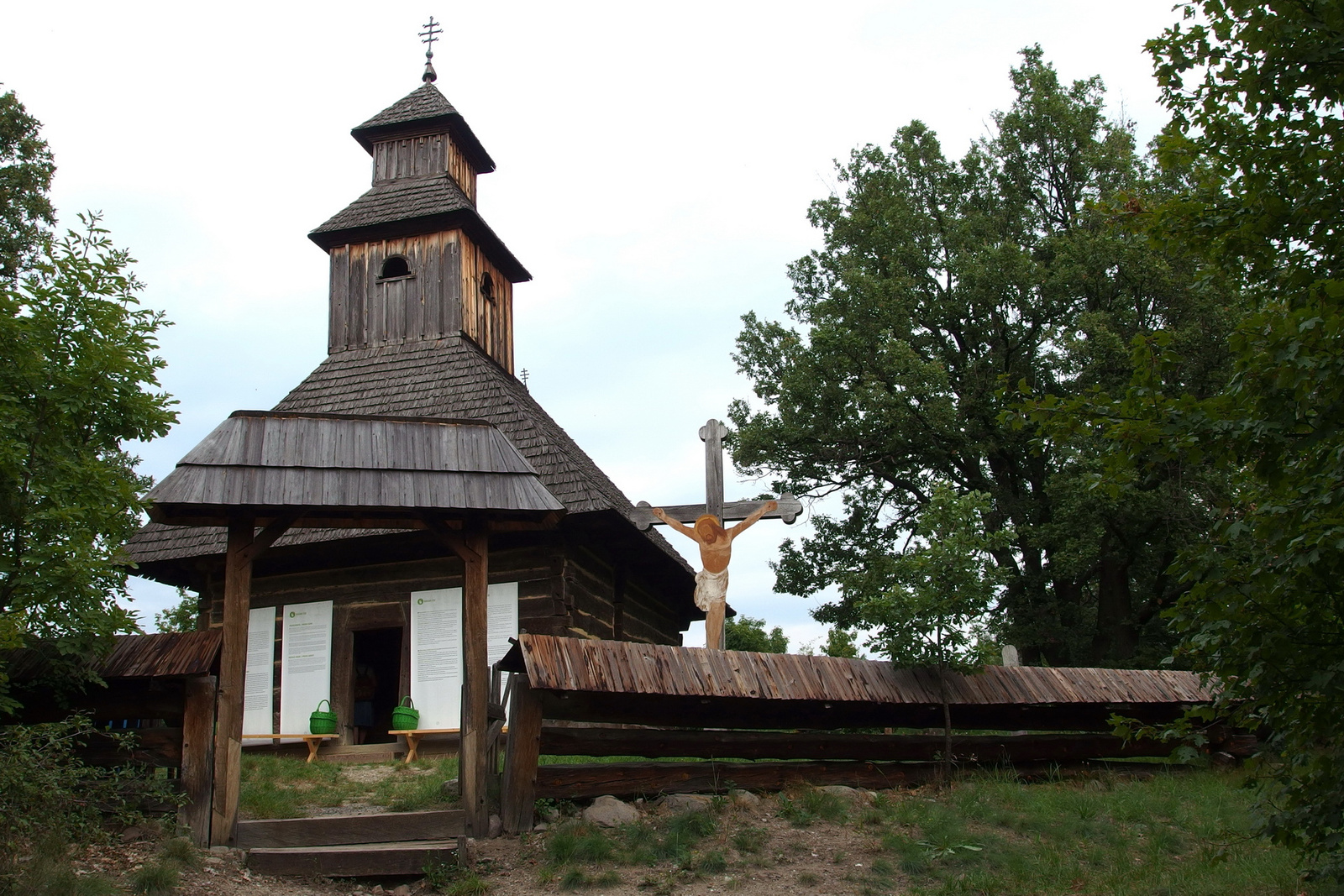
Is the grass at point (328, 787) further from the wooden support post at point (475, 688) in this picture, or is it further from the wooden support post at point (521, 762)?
the wooden support post at point (521, 762)

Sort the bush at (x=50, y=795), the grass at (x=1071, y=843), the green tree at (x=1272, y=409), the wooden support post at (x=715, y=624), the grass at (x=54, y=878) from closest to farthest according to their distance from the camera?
the green tree at (x=1272, y=409), the grass at (x=54, y=878), the bush at (x=50, y=795), the grass at (x=1071, y=843), the wooden support post at (x=715, y=624)

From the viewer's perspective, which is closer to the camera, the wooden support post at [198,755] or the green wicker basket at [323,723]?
the wooden support post at [198,755]

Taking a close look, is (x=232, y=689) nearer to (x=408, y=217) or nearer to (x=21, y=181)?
(x=408, y=217)

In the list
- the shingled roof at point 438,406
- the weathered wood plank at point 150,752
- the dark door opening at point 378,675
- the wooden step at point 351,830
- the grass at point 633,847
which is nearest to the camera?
the grass at point 633,847

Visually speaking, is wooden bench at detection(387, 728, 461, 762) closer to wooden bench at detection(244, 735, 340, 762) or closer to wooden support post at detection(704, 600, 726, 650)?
wooden bench at detection(244, 735, 340, 762)

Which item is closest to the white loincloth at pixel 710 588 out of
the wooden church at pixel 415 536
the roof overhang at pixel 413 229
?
the wooden church at pixel 415 536

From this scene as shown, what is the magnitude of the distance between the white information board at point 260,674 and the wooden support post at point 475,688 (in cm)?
567

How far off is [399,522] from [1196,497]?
12.2 metres

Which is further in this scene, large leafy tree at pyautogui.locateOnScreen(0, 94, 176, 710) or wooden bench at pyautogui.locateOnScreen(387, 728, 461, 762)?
wooden bench at pyautogui.locateOnScreen(387, 728, 461, 762)

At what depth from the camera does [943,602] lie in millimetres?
8484

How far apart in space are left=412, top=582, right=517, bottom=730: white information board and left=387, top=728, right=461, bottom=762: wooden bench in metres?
0.11

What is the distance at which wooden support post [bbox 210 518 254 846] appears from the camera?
23.2 ft

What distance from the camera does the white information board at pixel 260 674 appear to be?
1260 centimetres

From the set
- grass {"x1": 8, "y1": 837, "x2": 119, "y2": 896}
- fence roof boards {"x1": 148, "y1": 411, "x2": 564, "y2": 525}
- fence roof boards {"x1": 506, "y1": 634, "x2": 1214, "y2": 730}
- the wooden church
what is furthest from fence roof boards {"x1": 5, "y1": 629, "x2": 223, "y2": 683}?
fence roof boards {"x1": 506, "y1": 634, "x2": 1214, "y2": 730}
